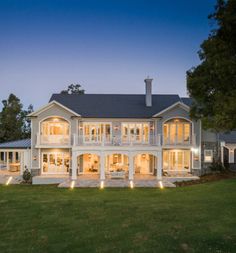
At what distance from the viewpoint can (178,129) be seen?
26047 mm

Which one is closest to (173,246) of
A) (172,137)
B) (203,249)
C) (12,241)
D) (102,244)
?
(203,249)

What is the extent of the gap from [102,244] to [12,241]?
3130 mm

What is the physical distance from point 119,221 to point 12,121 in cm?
3830

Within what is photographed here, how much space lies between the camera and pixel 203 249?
25.8ft

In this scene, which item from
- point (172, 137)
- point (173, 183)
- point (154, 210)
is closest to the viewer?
point (154, 210)

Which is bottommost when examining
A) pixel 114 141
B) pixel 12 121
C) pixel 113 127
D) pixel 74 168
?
pixel 74 168

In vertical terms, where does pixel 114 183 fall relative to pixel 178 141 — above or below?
below

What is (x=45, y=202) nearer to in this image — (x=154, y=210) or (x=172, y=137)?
(x=154, y=210)

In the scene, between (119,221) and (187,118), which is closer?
(119,221)

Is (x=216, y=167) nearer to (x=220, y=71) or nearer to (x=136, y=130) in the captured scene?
(x=136, y=130)

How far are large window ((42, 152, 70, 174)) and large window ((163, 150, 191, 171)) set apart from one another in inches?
400

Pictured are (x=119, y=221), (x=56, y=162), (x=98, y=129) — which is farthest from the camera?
(x=98, y=129)

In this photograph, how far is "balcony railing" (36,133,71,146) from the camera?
25.0m

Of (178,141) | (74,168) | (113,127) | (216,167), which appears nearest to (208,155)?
(216,167)
